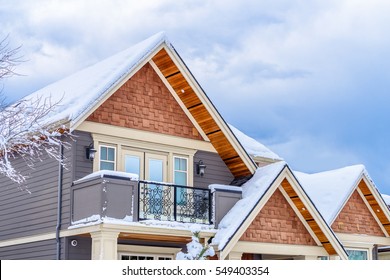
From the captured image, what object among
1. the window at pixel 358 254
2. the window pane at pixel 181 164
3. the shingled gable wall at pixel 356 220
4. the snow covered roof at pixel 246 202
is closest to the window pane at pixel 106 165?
the window pane at pixel 181 164

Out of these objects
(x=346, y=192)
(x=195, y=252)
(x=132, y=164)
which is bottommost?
(x=195, y=252)

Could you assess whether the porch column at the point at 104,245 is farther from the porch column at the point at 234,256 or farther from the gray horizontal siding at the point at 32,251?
the porch column at the point at 234,256

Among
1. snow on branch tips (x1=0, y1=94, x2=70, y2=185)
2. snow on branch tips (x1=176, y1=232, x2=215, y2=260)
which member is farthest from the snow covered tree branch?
snow on branch tips (x1=176, y1=232, x2=215, y2=260)

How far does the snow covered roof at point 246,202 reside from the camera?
59.4 feet

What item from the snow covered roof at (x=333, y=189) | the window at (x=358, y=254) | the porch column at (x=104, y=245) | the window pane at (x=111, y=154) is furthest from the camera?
the window at (x=358, y=254)

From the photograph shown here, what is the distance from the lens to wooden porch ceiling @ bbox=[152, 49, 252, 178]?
19.6 m

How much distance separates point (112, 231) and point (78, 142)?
280 cm

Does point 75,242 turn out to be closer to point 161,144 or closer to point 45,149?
point 45,149

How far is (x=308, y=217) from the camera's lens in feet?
66.4

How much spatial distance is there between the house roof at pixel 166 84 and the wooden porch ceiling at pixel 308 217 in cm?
137

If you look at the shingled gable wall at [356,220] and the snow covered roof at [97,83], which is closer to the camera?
the snow covered roof at [97,83]

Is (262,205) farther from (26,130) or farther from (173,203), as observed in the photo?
(26,130)

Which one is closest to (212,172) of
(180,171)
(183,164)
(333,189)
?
(183,164)

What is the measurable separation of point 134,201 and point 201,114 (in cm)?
419
